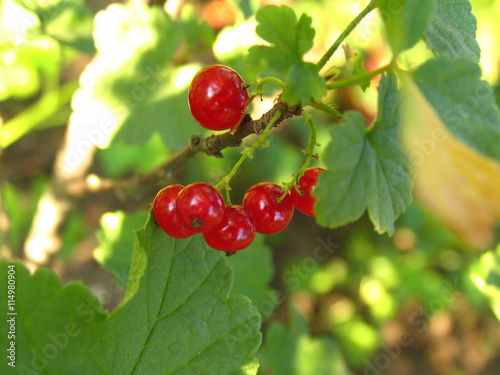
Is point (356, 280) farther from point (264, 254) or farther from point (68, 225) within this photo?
point (68, 225)

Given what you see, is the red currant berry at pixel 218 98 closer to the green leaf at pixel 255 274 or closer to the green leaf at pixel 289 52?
the green leaf at pixel 289 52

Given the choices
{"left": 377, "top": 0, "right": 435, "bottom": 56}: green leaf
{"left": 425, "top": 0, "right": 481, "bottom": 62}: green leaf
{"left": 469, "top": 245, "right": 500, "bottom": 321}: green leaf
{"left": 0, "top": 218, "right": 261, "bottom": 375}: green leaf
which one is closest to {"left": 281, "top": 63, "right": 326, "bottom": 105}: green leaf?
{"left": 377, "top": 0, "right": 435, "bottom": 56}: green leaf

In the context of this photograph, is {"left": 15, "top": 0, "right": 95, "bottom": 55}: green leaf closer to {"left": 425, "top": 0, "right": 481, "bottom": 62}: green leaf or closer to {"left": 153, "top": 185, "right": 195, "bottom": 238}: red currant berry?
{"left": 153, "top": 185, "right": 195, "bottom": 238}: red currant berry

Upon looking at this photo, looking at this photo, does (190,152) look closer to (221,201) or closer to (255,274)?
(221,201)

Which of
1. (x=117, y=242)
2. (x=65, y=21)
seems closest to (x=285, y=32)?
(x=117, y=242)

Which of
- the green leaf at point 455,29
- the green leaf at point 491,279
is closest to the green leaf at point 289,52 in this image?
the green leaf at point 455,29

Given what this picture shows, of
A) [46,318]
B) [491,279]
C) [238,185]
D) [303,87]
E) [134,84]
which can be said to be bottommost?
[238,185]

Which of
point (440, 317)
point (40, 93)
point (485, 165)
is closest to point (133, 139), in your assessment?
point (485, 165)
